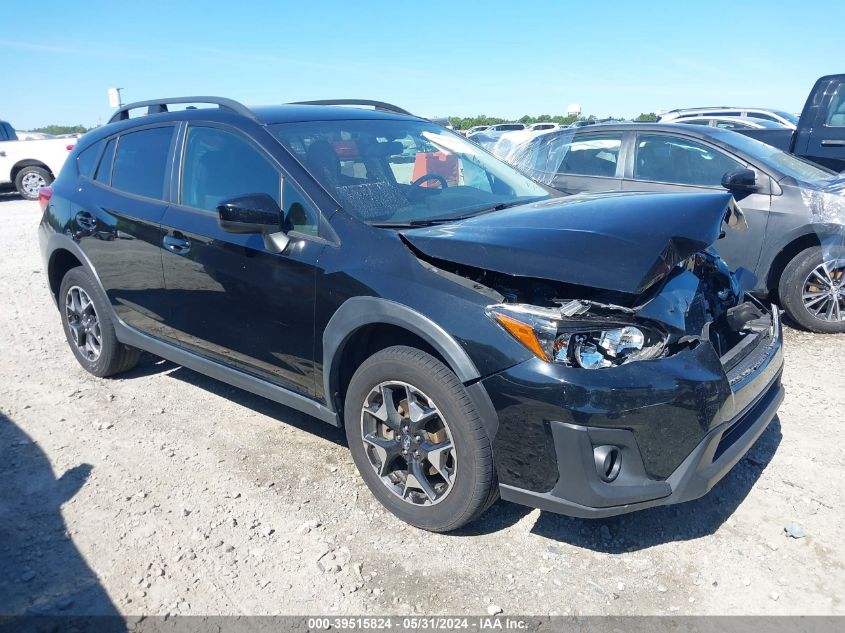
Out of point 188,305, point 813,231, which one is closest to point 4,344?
point 188,305

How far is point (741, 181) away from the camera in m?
5.16

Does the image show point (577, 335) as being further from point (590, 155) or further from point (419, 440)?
point (590, 155)

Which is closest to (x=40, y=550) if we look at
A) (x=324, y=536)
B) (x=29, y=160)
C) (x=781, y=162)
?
(x=324, y=536)

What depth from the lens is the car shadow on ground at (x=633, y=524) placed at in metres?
2.87

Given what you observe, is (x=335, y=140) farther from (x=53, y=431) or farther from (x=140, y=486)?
(x=53, y=431)

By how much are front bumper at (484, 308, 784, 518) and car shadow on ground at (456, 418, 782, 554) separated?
46 cm

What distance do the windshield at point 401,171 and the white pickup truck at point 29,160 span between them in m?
13.8

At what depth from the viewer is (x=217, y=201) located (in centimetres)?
356

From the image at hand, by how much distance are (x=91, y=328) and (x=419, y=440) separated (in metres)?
3.01

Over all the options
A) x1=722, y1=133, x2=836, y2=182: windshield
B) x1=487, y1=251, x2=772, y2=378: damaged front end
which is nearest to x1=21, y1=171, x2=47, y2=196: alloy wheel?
x1=722, y1=133, x2=836, y2=182: windshield

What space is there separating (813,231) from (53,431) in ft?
18.2

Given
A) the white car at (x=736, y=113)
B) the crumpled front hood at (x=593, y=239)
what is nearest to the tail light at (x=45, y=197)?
the crumpled front hood at (x=593, y=239)

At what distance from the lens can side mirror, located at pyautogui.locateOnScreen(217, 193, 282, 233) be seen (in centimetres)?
302

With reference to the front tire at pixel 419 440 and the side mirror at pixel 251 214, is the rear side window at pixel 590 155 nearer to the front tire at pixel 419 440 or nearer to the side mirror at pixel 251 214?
the side mirror at pixel 251 214
